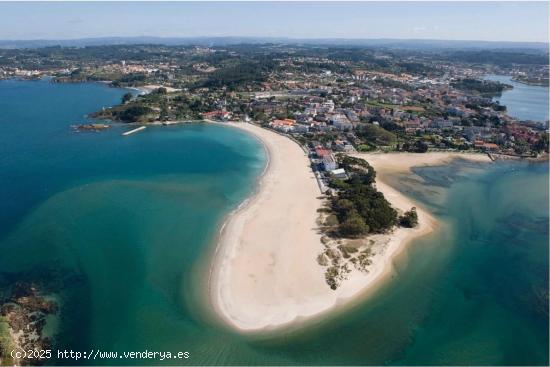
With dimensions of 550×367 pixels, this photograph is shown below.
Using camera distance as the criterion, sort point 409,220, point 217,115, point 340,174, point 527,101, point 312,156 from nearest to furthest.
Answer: point 409,220 → point 340,174 → point 312,156 → point 217,115 → point 527,101

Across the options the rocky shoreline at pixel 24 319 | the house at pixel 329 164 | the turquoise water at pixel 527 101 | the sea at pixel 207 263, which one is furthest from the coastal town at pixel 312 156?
the turquoise water at pixel 527 101

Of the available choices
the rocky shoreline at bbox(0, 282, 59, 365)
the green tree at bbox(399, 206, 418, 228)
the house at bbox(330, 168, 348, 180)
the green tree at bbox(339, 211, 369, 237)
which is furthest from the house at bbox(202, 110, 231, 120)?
the rocky shoreline at bbox(0, 282, 59, 365)

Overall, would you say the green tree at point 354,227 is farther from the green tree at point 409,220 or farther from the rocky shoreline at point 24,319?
the rocky shoreline at point 24,319

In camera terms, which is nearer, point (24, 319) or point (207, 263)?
point (24, 319)

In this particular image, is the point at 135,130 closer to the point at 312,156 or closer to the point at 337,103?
the point at 312,156

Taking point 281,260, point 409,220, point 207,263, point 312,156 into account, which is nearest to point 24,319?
point 207,263

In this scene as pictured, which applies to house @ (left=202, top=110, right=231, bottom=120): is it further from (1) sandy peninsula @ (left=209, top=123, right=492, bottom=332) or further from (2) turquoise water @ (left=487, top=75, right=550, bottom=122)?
→ (2) turquoise water @ (left=487, top=75, right=550, bottom=122)
